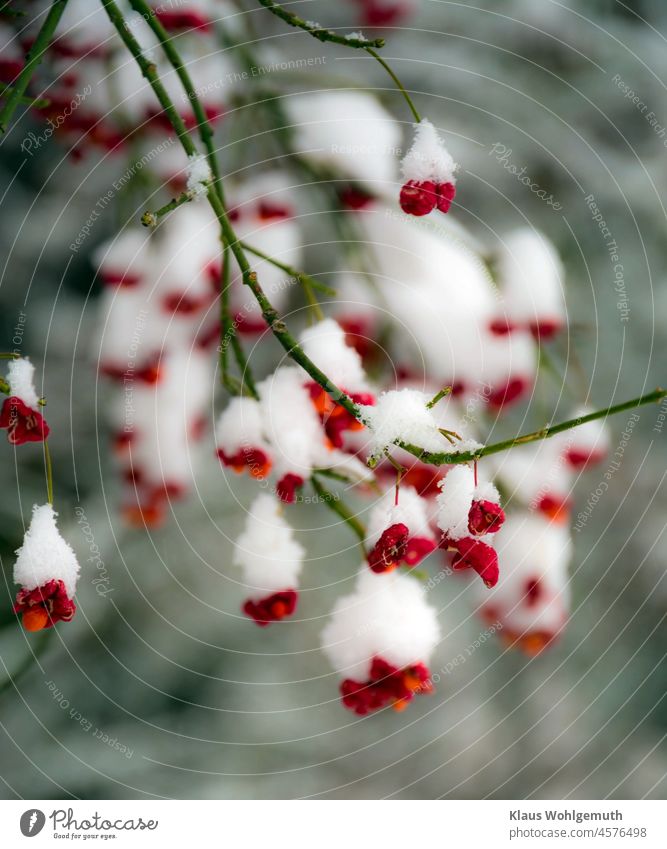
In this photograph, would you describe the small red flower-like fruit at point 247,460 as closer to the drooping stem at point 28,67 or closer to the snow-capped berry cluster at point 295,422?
the snow-capped berry cluster at point 295,422

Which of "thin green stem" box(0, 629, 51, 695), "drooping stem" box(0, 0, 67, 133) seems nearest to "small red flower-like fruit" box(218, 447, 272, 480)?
"drooping stem" box(0, 0, 67, 133)

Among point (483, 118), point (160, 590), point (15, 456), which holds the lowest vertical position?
point (160, 590)

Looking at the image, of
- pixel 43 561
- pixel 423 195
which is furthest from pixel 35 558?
pixel 423 195

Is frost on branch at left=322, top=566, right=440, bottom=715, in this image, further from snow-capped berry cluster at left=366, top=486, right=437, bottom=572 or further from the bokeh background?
the bokeh background

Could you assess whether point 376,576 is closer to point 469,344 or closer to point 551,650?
point 469,344

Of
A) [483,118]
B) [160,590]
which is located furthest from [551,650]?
[483,118]

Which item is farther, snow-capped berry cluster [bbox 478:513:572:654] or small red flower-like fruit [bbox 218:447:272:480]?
snow-capped berry cluster [bbox 478:513:572:654]
